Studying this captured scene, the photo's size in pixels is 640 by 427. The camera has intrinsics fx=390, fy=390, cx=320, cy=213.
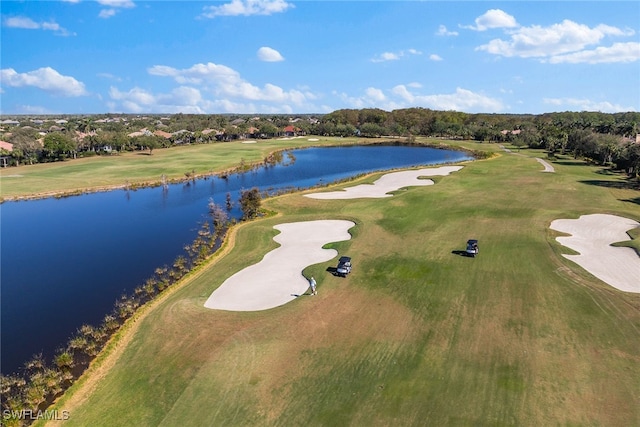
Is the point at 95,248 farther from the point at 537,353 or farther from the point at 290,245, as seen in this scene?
the point at 537,353

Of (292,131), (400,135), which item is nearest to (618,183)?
(400,135)

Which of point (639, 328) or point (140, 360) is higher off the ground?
point (639, 328)

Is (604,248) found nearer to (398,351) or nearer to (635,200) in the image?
(635,200)

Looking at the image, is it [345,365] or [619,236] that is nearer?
[345,365]

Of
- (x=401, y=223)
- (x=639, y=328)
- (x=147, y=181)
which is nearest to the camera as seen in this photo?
(x=639, y=328)

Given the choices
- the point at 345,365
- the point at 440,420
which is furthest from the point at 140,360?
the point at 440,420

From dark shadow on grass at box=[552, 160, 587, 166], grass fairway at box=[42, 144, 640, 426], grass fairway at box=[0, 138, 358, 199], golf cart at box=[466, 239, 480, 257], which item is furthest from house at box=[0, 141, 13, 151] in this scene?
dark shadow on grass at box=[552, 160, 587, 166]

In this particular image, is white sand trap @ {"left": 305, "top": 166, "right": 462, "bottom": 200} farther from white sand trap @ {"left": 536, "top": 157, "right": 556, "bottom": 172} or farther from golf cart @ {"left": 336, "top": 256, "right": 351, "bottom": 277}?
golf cart @ {"left": 336, "top": 256, "right": 351, "bottom": 277}
